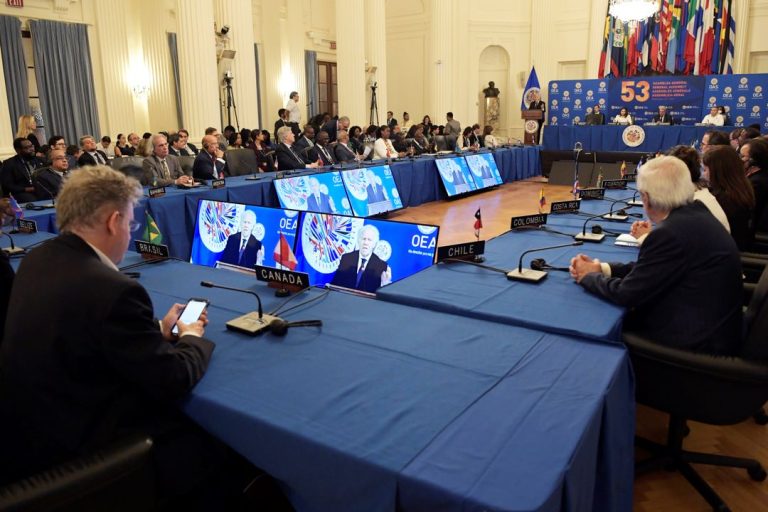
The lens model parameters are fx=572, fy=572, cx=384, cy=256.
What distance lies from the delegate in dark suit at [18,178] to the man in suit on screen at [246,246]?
3.39 m

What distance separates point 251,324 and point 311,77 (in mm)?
13316

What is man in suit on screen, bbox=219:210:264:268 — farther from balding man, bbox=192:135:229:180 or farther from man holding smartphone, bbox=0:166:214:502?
balding man, bbox=192:135:229:180

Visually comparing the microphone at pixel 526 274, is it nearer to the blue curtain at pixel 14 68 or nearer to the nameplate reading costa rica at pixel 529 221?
the nameplate reading costa rica at pixel 529 221

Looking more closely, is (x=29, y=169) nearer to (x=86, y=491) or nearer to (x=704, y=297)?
(x=86, y=491)

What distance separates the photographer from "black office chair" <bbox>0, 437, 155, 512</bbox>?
3.77 feet

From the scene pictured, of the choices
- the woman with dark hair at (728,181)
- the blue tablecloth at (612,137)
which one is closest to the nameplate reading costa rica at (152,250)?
the woman with dark hair at (728,181)

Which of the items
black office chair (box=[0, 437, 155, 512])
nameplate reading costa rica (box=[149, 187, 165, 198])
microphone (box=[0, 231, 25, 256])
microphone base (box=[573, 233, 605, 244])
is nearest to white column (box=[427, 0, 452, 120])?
nameplate reading costa rica (box=[149, 187, 165, 198])

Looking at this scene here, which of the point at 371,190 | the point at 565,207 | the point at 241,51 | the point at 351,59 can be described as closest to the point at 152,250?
the point at 565,207

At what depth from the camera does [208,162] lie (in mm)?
6578

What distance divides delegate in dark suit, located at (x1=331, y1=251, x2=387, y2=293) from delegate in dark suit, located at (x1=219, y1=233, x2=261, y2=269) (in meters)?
0.66

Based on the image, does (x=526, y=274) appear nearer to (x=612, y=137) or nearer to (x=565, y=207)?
(x=565, y=207)

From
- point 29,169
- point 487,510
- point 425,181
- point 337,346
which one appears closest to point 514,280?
point 337,346

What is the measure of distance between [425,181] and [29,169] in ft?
16.8

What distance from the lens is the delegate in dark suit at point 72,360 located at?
1345 mm
